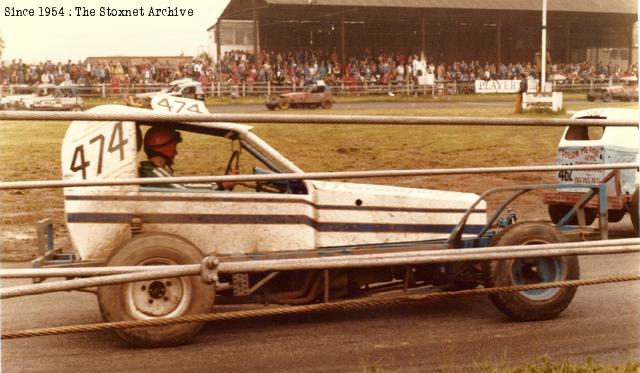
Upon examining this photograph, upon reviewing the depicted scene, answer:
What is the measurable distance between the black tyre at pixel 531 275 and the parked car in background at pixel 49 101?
23.0 m

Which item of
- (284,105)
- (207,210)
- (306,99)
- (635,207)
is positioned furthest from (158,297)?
(306,99)

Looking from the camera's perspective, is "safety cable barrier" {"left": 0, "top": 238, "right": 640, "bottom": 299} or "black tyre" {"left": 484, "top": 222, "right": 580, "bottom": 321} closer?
"safety cable barrier" {"left": 0, "top": 238, "right": 640, "bottom": 299}

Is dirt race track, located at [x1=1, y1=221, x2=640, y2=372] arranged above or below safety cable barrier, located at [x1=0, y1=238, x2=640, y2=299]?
below

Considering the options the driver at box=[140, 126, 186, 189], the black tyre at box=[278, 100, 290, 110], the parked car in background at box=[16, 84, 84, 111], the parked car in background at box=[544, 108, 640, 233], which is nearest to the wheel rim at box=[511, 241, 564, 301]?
the driver at box=[140, 126, 186, 189]

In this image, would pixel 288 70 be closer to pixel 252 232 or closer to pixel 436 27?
pixel 436 27

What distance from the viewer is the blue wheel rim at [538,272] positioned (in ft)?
19.8

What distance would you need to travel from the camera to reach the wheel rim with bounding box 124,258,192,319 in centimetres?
544

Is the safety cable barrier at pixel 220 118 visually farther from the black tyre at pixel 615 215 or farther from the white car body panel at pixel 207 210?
the black tyre at pixel 615 215

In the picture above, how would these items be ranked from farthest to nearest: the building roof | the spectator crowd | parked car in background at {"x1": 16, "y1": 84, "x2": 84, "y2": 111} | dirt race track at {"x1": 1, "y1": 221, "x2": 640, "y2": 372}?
the building roof, the spectator crowd, parked car in background at {"x1": 16, "y1": 84, "x2": 84, "y2": 111}, dirt race track at {"x1": 1, "y1": 221, "x2": 640, "y2": 372}

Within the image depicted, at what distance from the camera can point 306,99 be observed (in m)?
30.6

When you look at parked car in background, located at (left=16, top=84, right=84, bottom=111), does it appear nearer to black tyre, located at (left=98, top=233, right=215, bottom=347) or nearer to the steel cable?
black tyre, located at (left=98, top=233, right=215, bottom=347)

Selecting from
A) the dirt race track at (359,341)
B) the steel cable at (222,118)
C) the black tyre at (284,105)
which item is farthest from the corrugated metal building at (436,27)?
the steel cable at (222,118)

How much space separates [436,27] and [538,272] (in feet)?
141

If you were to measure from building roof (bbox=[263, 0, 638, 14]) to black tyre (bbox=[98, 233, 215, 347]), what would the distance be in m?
34.7
